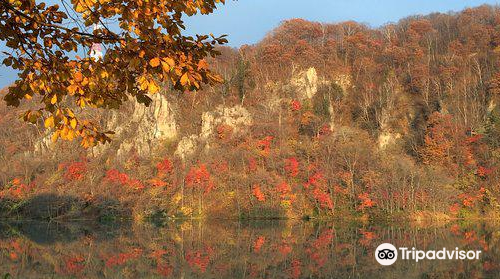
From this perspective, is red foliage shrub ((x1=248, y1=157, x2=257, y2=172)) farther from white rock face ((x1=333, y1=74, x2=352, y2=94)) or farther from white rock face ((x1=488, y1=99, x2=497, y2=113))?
white rock face ((x1=488, y1=99, x2=497, y2=113))

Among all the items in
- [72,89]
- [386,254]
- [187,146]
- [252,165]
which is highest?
[187,146]

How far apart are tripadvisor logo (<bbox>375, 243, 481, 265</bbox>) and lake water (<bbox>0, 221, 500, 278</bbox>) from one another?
461mm

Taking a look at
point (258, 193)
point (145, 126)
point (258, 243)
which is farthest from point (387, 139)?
point (258, 243)

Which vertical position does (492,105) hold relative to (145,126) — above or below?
above

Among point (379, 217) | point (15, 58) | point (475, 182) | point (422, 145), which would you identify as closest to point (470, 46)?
point (422, 145)

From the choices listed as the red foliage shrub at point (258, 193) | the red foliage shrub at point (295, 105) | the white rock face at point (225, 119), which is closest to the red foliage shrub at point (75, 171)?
the white rock face at point (225, 119)

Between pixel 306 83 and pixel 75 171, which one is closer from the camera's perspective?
pixel 75 171

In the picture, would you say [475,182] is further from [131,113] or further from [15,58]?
[15,58]

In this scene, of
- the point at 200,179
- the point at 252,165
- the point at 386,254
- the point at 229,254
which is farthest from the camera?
the point at 252,165

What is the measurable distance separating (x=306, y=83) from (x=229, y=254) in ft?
143

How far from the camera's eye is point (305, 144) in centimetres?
5103

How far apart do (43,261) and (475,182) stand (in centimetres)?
3729

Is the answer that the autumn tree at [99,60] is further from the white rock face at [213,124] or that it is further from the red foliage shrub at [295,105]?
the red foliage shrub at [295,105]

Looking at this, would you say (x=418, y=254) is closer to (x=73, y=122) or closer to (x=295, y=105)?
(x=73, y=122)
